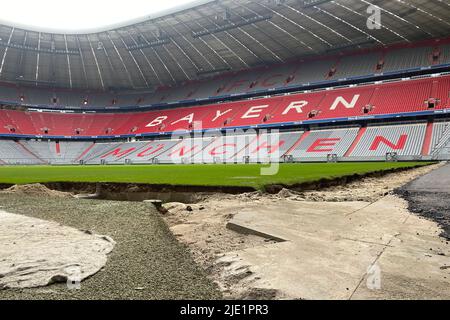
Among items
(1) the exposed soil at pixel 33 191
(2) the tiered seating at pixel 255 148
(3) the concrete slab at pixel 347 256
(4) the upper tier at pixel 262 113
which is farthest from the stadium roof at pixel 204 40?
(3) the concrete slab at pixel 347 256

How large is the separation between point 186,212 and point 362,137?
33.2 metres

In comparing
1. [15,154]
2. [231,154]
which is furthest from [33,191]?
[15,154]

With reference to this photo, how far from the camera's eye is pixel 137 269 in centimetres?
335

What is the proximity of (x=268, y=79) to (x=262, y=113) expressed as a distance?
27.2 feet

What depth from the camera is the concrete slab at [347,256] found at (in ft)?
9.18

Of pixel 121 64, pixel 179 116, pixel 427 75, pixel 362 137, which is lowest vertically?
pixel 362 137

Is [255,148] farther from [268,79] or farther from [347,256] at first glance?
[347,256]

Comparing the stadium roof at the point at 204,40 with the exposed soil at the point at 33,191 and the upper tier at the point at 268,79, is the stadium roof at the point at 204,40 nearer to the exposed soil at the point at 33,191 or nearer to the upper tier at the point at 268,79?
the upper tier at the point at 268,79

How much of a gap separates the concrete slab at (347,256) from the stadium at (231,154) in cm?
3

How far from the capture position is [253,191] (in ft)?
33.3

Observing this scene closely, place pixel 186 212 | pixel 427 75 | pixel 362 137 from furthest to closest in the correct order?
pixel 427 75 → pixel 362 137 → pixel 186 212

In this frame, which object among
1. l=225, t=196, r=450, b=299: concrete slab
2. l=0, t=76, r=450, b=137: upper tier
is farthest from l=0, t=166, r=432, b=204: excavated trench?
l=0, t=76, r=450, b=137: upper tier

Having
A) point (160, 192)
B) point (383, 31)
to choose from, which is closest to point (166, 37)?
point (383, 31)

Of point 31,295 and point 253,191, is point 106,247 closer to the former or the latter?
point 31,295
